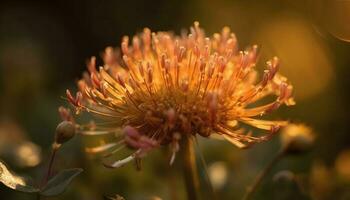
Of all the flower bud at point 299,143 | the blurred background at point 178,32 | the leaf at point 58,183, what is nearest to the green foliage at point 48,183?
the leaf at point 58,183

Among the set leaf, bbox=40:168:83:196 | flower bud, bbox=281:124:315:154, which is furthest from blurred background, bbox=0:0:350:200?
leaf, bbox=40:168:83:196

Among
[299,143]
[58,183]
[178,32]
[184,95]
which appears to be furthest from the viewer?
[178,32]

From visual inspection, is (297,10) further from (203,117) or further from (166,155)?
(203,117)

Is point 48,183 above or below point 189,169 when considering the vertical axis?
above

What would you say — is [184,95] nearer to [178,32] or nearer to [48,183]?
[48,183]

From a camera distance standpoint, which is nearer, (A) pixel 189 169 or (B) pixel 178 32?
(A) pixel 189 169

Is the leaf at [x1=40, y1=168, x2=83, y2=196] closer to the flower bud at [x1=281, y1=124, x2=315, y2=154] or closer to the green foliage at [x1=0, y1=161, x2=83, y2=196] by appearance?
the green foliage at [x1=0, y1=161, x2=83, y2=196]

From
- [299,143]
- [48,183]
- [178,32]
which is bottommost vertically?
[178,32]

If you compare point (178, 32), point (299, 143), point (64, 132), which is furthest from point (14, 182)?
point (178, 32)
